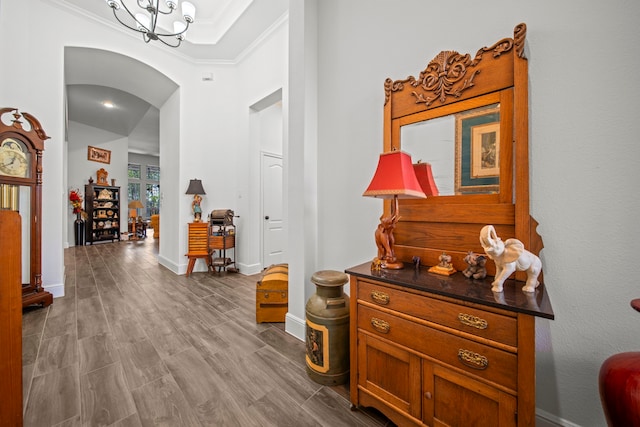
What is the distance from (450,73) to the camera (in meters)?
1.48

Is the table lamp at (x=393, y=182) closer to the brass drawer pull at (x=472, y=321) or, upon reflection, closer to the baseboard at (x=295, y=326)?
the brass drawer pull at (x=472, y=321)

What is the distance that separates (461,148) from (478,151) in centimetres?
9

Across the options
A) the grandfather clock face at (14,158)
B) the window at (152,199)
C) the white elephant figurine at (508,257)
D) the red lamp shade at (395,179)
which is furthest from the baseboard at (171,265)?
the window at (152,199)

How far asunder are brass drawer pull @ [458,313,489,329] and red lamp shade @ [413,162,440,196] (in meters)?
0.75

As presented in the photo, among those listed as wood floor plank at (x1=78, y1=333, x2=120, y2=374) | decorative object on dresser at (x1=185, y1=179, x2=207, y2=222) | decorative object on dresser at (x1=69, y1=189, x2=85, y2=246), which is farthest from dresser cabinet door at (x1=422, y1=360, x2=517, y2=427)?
decorative object on dresser at (x1=69, y1=189, x2=85, y2=246)

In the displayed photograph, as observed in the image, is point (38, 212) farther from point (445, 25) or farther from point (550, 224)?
point (550, 224)

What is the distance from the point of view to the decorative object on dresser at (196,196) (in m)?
4.27

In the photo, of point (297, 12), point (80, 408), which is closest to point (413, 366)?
point (80, 408)

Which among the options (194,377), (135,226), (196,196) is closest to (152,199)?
(135,226)

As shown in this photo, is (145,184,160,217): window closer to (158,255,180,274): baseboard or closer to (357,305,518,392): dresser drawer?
(158,255,180,274): baseboard

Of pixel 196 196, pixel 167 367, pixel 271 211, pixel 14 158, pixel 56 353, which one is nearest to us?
pixel 167 367

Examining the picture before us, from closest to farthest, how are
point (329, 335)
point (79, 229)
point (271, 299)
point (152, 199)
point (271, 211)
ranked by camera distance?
1. point (329, 335)
2. point (271, 299)
3. point (271, 211)
4. point (79, 229)
5. point (152, 199)

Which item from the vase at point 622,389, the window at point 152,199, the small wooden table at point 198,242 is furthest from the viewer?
the window at point 152,199

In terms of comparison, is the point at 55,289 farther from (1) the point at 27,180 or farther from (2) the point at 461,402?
(2) the point at 461,402
